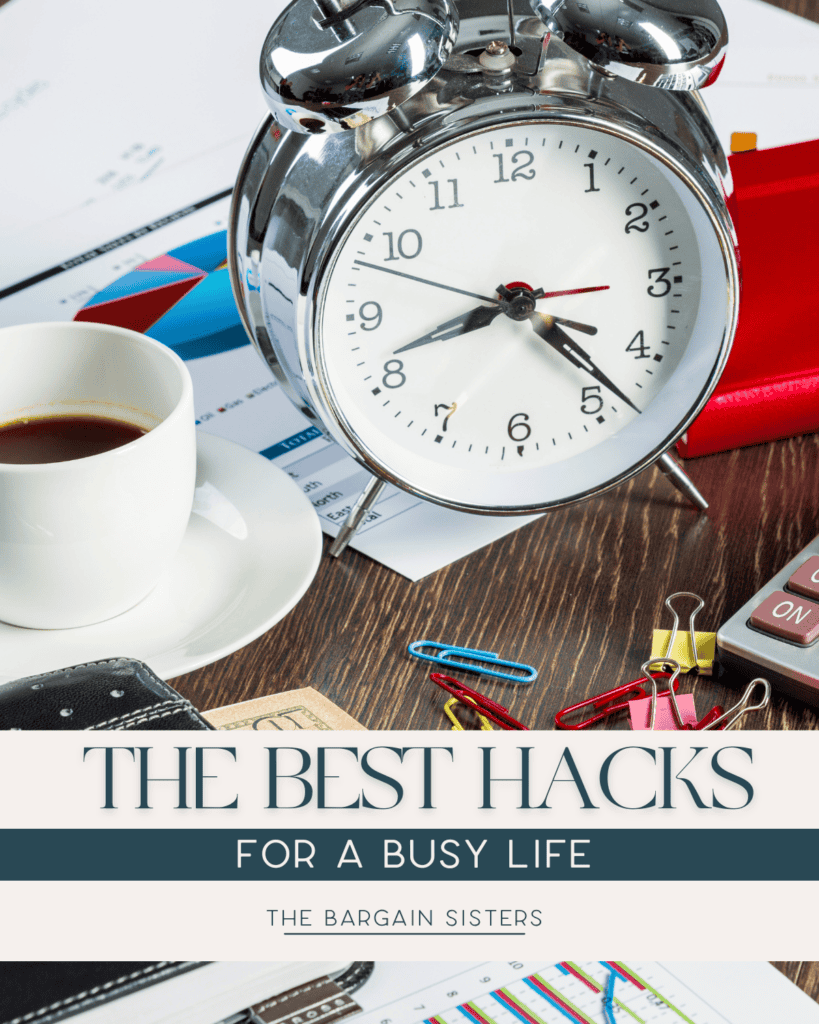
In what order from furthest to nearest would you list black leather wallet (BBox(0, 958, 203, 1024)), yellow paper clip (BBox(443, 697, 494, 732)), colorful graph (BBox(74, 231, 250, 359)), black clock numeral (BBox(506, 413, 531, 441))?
1. colorful graph (BBox(74, 231, 250, 359))
2. black clock numeral (BBox(506, 413, 531, 441))
3. yellow paper clip (BBox(443, 697, 494, 732))
4. black leather wallet (BBox(0, 958, 203, 1024))

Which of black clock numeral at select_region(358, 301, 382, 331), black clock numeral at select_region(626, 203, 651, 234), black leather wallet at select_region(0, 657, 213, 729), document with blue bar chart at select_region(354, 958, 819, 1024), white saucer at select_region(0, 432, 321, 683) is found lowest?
document with blue bar chart at select_region(354, 958, 819, 1024)

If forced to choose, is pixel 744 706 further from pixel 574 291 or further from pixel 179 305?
pixel 179 305

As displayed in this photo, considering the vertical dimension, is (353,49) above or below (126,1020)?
above

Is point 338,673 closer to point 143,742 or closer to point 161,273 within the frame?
point 143,742

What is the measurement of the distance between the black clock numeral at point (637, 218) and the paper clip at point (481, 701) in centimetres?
31

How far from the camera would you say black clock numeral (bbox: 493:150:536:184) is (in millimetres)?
728

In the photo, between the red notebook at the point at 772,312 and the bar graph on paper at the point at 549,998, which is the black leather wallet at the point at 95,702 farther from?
the red notebook at the point at 772,312

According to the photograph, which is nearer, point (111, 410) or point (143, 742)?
point (143, 742)

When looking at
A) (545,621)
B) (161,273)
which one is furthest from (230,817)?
(161,273)

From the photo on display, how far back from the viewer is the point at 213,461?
867 millimetres

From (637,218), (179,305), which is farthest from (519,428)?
(179,305)

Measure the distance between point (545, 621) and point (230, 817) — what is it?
26 cm

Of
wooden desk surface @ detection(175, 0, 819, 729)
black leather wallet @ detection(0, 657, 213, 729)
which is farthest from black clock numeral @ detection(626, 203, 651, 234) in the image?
black leather wallet @ detection(0, 657, 213, 729)

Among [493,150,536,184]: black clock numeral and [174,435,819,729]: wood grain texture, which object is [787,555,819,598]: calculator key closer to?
[174,435,819,729]: wood grain texture
